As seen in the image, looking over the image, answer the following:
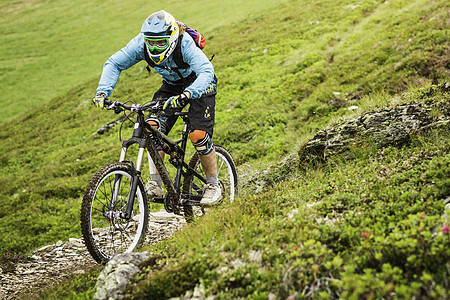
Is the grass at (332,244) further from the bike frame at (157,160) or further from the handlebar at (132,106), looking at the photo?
the handlebar at (132,106)

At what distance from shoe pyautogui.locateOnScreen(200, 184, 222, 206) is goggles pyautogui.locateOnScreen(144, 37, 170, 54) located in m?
2.53

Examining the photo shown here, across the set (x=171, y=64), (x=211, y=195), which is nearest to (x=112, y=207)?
(x=211, y=195)

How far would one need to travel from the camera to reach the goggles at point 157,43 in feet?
17.3

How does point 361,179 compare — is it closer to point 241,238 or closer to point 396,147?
point 396,147

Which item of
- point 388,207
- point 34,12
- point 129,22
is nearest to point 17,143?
point 388,207

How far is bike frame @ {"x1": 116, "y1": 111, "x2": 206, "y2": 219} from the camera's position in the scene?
5020 millimetres

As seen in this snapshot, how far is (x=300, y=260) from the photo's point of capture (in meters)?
3.24

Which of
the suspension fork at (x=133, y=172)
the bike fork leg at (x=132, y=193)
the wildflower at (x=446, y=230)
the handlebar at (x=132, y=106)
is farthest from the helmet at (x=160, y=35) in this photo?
the wildflower at (x=446, y=230)

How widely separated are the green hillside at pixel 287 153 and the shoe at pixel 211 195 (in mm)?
876

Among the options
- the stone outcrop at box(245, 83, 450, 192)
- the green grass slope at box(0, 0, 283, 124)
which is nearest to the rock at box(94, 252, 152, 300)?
the stone outcrop at box(245, 83, 450, 192)

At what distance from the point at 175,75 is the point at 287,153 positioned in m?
5.80

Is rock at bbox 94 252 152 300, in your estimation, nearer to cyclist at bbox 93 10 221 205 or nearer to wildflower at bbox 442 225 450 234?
cyclist at bbox 93 10 221 205

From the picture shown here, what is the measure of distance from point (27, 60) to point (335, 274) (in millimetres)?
48532

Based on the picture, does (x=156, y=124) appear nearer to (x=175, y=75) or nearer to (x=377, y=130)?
(x=175, y=75)
